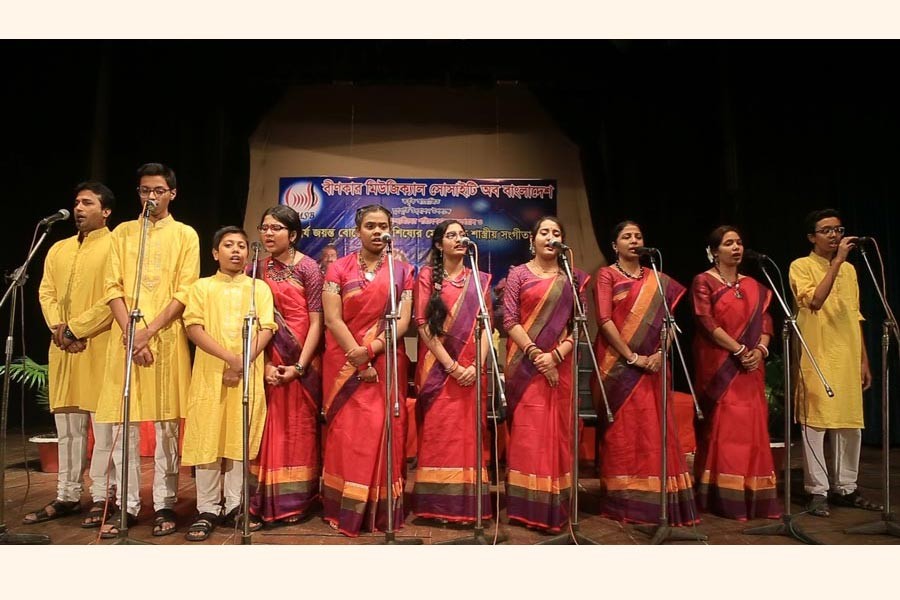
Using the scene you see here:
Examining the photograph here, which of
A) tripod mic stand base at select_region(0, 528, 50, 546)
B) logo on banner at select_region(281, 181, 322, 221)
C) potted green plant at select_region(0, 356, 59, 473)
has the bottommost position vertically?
tripod mic stand base at select_region(0, 528, 50, 546)

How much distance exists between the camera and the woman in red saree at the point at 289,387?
351cm

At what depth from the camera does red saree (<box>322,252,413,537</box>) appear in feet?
11.1

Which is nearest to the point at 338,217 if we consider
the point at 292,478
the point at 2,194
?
the point at 2,194

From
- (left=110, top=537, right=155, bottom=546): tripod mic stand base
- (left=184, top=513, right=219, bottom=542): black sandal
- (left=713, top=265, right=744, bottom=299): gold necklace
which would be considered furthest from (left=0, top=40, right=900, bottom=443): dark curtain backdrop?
(left=110, top=537, right=155, bottom=546): tripod mic stand base

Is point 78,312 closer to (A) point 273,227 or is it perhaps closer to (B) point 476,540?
(A) point 273,227

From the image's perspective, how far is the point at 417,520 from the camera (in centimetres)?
359

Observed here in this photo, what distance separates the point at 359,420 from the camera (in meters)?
3.43

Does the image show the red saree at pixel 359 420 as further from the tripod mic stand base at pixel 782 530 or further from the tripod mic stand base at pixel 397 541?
the tripod mic stand base at pixel 782 530

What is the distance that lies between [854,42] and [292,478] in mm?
5132

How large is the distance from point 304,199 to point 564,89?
108 inches

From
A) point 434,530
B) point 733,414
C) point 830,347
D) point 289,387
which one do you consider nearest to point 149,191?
point 289,387

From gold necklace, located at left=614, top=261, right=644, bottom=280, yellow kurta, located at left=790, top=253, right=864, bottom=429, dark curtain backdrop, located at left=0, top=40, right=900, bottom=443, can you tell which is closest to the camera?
gold necklace, located at left=614, top=261, right=644, bottom=280

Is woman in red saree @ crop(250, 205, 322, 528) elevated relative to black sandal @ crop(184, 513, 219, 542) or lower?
elevated

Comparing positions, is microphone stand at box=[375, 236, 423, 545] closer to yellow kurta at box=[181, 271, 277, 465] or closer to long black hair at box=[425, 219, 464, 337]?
long black hair at box=[425, 219, 464, 337]
